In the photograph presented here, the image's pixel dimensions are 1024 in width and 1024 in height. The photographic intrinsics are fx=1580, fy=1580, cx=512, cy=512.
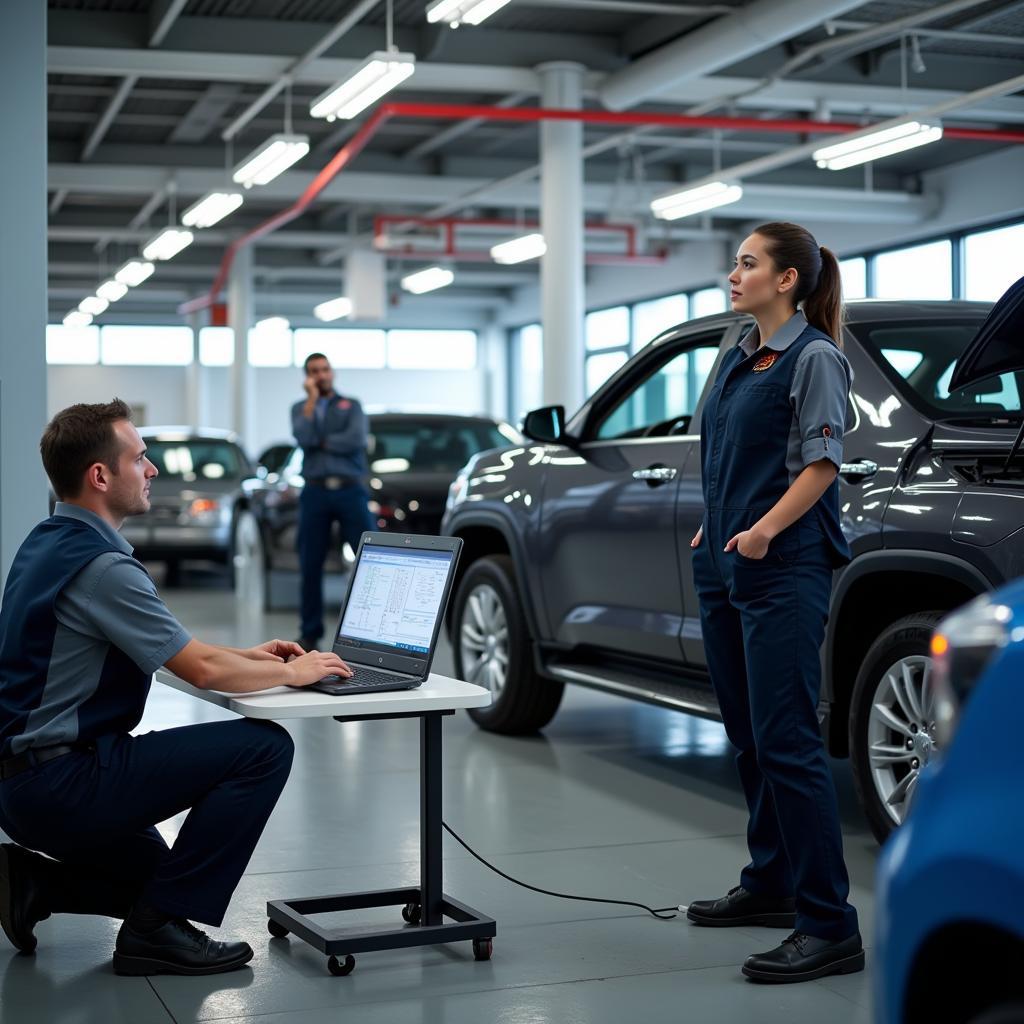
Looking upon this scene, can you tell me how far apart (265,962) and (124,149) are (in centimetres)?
1647

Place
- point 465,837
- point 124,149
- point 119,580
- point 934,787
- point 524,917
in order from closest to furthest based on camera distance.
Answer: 1. point 934,787
2. point 119,580
3. point 524,917
4. point 465,837
5. point 124,149

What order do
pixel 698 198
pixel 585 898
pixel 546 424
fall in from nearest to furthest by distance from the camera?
pixel 585 898, pixel 546 424, pixel 698 198

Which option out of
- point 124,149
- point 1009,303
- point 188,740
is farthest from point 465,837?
point 124,149

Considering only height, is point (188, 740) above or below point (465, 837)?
above

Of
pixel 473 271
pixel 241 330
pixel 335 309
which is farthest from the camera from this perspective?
pixel 473 271

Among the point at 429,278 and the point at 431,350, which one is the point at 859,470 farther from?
the point at 431,350

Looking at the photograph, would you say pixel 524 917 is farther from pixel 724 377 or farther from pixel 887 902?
pixel 887 902

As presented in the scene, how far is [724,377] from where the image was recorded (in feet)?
12.8

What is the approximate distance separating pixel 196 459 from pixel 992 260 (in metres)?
9.60

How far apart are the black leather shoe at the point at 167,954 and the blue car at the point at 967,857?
226cm

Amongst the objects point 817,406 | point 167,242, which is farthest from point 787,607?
point 167,242

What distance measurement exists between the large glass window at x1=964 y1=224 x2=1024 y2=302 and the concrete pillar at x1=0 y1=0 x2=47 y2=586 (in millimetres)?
13979

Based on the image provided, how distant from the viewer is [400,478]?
10.9 metres

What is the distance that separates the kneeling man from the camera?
3549 millimetres
